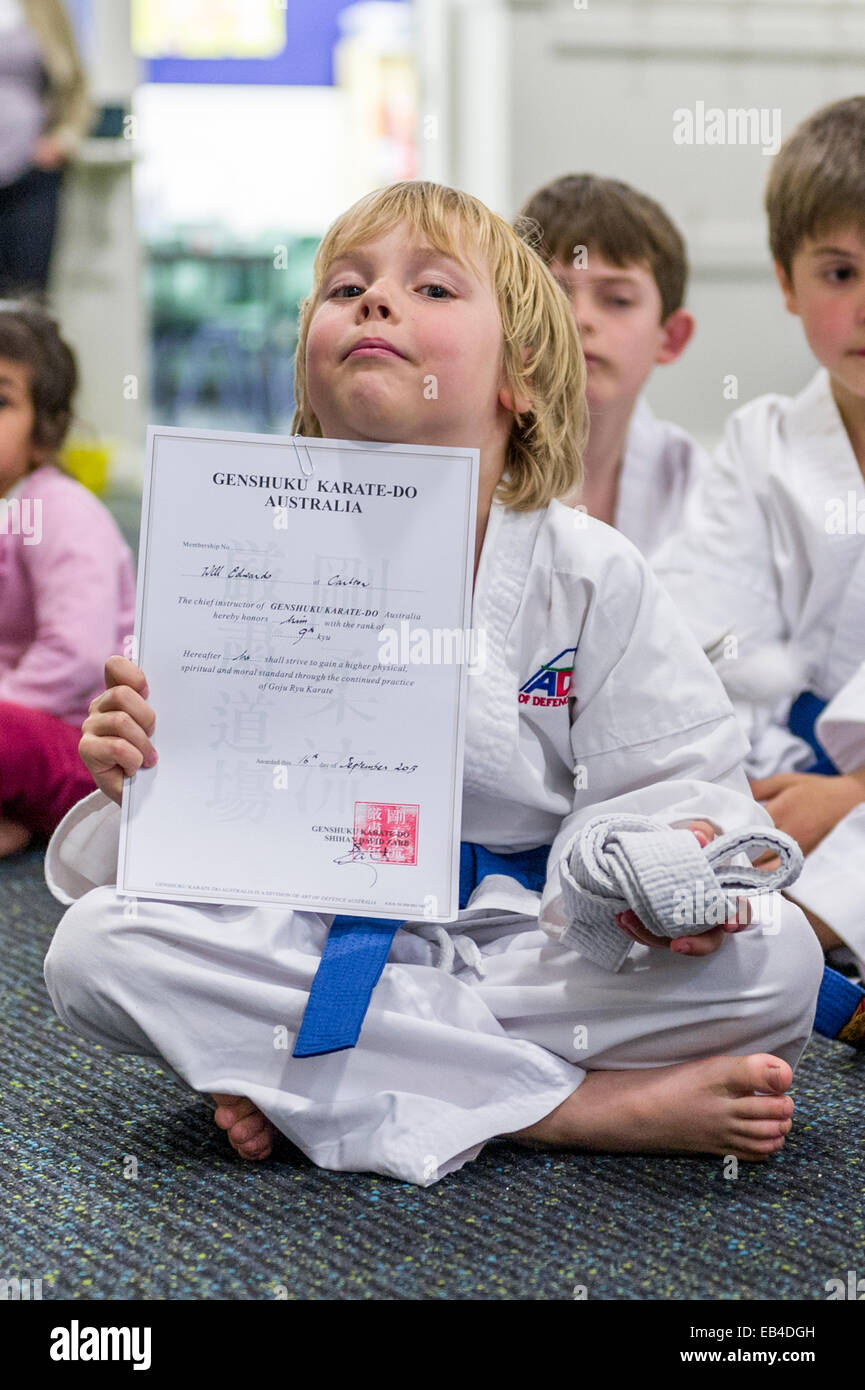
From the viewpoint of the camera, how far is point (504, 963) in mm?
915

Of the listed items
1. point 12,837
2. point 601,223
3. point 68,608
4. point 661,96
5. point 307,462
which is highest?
point 661,96

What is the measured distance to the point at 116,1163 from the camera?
860 mm

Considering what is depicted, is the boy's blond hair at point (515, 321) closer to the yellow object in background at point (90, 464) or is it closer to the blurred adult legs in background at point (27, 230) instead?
the yellow object in background at point (90, 464)

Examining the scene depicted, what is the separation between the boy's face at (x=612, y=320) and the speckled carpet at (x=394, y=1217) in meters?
0.83

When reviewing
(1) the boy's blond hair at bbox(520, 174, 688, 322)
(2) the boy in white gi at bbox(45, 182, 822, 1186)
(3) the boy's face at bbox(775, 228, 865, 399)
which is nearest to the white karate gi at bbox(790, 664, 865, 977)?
(2) the boy in white gi at bbox(45, 182, 822, 1186)

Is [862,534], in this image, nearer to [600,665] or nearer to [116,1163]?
[600,665]

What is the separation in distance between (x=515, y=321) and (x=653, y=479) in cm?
71

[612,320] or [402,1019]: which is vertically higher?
[612,320]

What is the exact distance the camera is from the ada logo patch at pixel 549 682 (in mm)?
954

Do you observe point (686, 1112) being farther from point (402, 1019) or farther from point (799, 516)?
point (799, 516)

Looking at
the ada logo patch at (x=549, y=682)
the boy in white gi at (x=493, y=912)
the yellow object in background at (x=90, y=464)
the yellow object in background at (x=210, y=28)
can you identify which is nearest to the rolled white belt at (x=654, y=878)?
the boy in white gi at (x=493, y=912)

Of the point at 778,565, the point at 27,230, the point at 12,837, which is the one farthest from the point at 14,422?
the point at 27,230

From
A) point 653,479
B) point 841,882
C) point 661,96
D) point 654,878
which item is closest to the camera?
point 654,878

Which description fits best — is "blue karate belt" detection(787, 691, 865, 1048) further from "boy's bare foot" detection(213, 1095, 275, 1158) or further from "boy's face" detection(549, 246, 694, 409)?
"boy's face" detection(549, 246, 694, 409)
